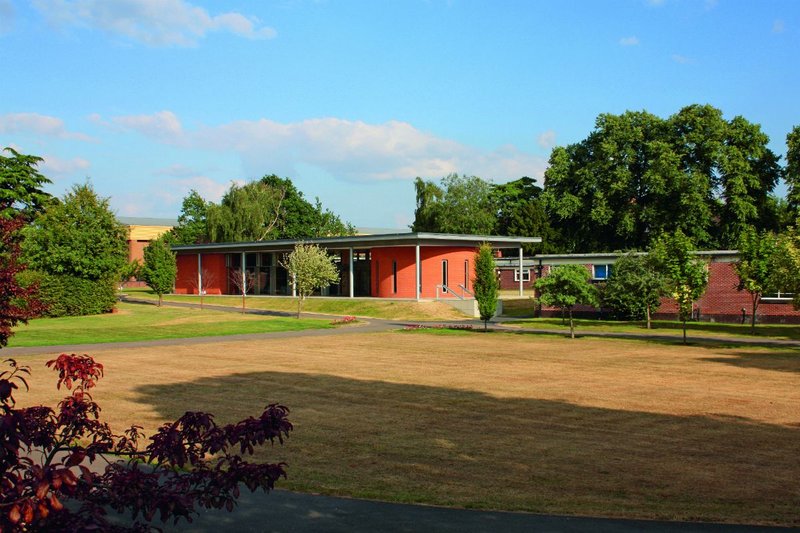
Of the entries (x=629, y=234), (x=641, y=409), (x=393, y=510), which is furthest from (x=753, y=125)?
(x=393, y=510)

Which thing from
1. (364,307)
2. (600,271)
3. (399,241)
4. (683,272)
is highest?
(399,241)

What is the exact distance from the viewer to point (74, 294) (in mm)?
43656

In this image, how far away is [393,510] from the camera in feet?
26.8

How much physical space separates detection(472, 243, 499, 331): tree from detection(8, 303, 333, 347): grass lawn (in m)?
7.95

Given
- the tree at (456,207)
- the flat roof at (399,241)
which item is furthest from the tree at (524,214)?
the flat roof at (399,241)

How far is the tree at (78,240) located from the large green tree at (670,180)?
3703 centimetres

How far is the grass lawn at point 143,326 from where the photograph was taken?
30.9 m

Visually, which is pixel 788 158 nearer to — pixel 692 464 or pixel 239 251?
pixel 239 251

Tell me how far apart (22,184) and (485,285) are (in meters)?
43.2

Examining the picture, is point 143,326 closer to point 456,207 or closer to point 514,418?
point 514,418

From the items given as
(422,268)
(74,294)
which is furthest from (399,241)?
(74,294)

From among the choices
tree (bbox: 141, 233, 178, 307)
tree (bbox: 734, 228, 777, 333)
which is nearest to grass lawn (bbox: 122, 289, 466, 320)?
tree (bbox: 141, 233, 178, 307)

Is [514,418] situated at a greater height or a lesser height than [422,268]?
lesser

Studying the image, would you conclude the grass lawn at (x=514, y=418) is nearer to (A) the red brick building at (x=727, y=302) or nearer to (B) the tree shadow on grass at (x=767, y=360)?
(B) the tree shadow on grass at (x=767, y=360)
